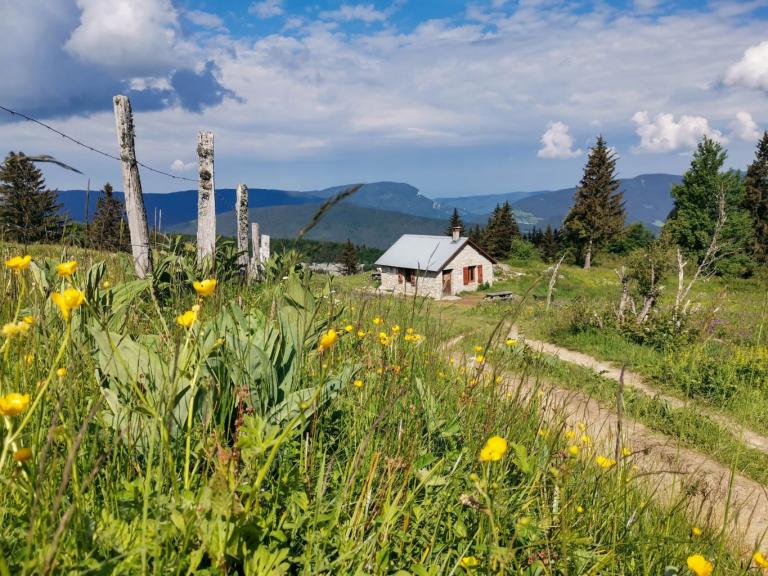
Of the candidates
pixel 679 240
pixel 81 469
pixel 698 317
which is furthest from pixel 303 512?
pixel 679 240

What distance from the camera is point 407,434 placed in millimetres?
2004

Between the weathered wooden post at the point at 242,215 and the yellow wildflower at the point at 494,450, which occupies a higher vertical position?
the weathered wooden post at the point at 242,215

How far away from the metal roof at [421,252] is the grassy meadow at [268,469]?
92.3 feet

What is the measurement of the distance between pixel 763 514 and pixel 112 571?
5.87 meters

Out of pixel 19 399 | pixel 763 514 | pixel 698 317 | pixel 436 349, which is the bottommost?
pixel 763 514

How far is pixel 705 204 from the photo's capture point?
4116 cm

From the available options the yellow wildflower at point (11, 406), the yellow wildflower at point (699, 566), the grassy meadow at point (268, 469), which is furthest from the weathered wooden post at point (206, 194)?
the yellow wildflower at point (699, 566)

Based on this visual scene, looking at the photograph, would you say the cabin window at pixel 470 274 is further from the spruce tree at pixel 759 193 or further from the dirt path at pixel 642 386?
the spruce tree at pixel 759 193

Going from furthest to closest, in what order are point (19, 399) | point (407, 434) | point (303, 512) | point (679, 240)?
1. point (679, 240)
2. point (407, 434)
3. point (303, 512)
4. point (19, 399)

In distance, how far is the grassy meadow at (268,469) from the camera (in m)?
1.17

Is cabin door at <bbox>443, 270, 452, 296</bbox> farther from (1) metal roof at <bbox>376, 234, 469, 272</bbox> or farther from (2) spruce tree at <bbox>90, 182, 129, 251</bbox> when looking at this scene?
(2) spruce tree at <bbox>90, 182, 129, 251</bbox>

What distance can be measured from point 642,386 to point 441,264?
2197 cm

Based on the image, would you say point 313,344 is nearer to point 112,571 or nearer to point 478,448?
point 478,448

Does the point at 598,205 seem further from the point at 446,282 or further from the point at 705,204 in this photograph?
the point at 446,282
